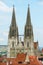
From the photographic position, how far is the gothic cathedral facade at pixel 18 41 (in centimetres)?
5588

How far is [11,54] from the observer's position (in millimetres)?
56344

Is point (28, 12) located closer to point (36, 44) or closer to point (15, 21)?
point (15, 21)

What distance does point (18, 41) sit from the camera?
5744 cm

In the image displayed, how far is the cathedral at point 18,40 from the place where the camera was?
55.8m

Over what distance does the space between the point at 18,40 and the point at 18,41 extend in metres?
0.18

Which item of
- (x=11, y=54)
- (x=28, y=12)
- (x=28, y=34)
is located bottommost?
(x=11, y=54)

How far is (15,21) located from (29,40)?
168 inches

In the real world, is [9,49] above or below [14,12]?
below

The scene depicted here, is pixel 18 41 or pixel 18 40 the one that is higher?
Result: pixel 18 40

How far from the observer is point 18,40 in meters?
57.4

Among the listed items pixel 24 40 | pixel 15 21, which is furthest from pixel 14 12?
pixel 24 40

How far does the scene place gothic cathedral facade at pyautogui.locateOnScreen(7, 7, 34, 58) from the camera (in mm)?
55875

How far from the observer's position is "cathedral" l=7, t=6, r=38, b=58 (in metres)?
55.8

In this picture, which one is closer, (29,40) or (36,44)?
(29,40)
